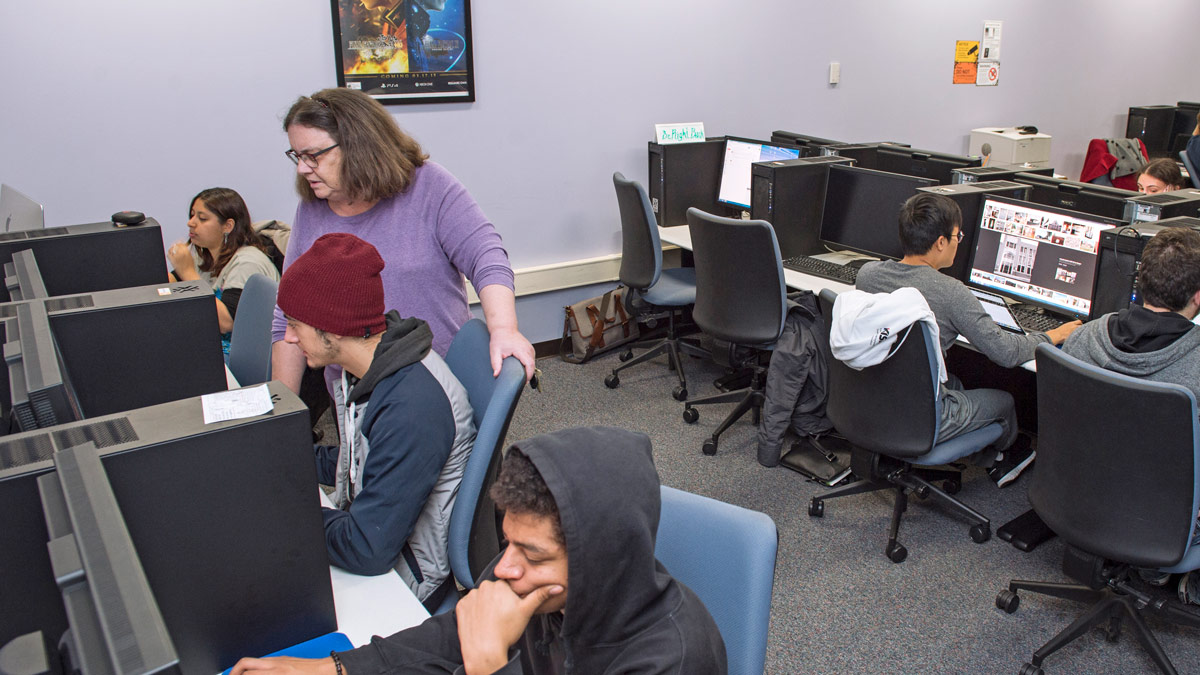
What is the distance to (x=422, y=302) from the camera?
1.89 meters

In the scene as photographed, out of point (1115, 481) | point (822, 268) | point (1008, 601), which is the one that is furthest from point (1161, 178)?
point (1115, 481)

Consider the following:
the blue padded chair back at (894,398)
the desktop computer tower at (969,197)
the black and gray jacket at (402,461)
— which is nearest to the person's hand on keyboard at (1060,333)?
the blue padded chair back at (894,398)

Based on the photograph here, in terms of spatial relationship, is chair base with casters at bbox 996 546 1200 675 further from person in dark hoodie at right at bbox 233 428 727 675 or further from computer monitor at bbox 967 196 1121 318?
person in dark hoodie at right at bbox 233 428 727 675

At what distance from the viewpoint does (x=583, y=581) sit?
3.02 feet

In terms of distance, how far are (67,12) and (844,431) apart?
120 inches

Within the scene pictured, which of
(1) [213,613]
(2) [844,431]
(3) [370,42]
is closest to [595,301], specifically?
(3) [370,42]

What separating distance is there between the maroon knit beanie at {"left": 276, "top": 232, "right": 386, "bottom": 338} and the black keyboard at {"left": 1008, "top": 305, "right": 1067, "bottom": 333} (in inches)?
81.1

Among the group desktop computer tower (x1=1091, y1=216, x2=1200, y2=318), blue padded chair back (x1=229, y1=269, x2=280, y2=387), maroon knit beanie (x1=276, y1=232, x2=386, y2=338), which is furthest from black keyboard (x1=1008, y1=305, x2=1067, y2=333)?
blue padded chair back (x1=229, y1=269, x2=280, y2=387)

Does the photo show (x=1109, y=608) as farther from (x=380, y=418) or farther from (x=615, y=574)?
(x=380, y=418)

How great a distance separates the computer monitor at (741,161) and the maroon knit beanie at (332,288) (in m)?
2.82

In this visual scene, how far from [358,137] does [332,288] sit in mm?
520

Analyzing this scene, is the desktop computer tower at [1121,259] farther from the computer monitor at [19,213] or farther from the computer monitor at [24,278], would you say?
the computer monitor at [19,213]

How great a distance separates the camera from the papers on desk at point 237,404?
1.02m

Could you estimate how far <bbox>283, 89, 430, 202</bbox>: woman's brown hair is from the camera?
178 cm
